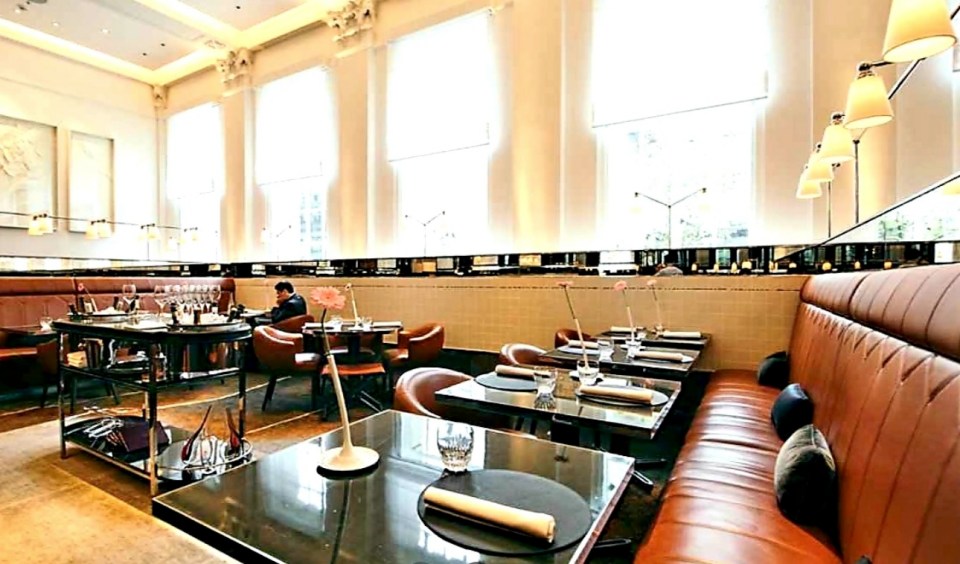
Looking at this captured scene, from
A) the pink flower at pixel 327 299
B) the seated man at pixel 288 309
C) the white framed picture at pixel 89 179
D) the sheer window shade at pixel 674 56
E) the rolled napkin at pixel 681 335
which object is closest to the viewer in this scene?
the pink flower at pixel 327 299

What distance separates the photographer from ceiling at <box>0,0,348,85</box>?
760 centimetres

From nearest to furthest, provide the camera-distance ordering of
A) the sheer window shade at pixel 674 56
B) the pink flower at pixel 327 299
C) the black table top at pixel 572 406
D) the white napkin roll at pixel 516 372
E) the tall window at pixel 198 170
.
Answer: the pink flower at pixel 327 299 → the black table top at pixel 572 406 → the white napkin roll at pixel 516 372 → the sheer window shade at pixel 674 56 → the tall window at pixel 198 170

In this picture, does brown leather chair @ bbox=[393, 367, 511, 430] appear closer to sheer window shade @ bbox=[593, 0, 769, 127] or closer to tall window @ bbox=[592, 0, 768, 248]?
tall window @ bbox=[592, 0, 768, 248]

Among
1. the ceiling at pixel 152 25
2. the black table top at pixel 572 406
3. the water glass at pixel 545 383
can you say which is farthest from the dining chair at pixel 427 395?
the ceiling at pixel 152 25

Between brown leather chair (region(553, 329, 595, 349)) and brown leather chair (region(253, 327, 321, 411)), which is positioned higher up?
brown leather chair (region(553, 329, 595, 349))

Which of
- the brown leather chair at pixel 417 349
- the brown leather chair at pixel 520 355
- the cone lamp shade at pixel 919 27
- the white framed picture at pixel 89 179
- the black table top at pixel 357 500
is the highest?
the white framed picture at pixel 89 179

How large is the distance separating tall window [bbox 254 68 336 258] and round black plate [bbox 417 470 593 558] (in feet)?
23.9

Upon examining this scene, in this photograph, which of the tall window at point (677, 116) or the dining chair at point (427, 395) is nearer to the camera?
the dining chair at point (427, 395)

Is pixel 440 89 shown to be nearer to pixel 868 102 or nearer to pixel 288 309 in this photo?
pixel 288 309

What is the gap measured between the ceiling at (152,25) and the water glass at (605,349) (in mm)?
6597

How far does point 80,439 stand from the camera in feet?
11.8

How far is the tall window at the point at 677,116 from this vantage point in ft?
16.2

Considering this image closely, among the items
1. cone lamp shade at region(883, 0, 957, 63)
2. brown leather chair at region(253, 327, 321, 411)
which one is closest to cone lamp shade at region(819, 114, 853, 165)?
cone lamp shade at region(883, 0, 957, 63)

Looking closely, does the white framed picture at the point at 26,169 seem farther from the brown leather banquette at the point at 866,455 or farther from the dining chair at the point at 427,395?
the brown leather banquette at the point at 866,455
